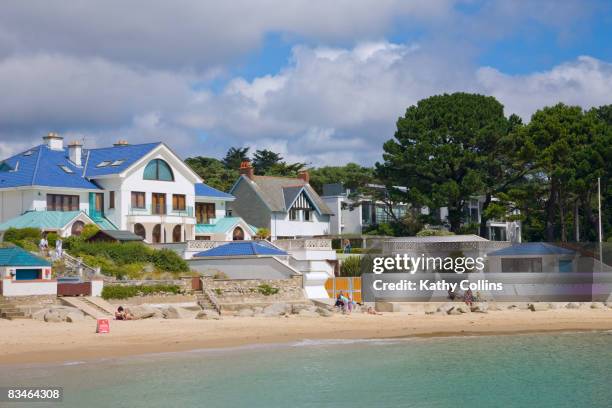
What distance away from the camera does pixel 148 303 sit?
38.2m

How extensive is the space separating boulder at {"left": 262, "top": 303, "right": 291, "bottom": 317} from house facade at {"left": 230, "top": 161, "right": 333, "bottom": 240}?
25.3m

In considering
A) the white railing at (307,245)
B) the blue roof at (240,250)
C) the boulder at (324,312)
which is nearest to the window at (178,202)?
the white railing at (307,245)

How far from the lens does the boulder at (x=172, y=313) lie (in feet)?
120

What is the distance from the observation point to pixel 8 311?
3306 centimetres

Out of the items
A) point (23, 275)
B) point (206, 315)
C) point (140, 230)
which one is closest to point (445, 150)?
point (140, 230)

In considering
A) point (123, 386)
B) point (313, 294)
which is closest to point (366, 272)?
point (313, 294)

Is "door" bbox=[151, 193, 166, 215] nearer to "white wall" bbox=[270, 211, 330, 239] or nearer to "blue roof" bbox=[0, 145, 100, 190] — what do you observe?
"blue roof" bbox=[0, 145, 100, 190]

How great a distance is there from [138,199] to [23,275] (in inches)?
787

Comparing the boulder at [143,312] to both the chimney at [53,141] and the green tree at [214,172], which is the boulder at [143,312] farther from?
the green tree at [214,172]

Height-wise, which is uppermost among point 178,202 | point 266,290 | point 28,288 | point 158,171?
point 158,171

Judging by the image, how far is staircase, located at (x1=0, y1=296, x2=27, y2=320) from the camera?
108 ft

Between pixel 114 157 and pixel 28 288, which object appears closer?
pixel 28 288

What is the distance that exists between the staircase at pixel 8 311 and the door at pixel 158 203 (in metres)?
22.1

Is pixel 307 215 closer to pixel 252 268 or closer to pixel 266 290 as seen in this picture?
pixel 252 268
